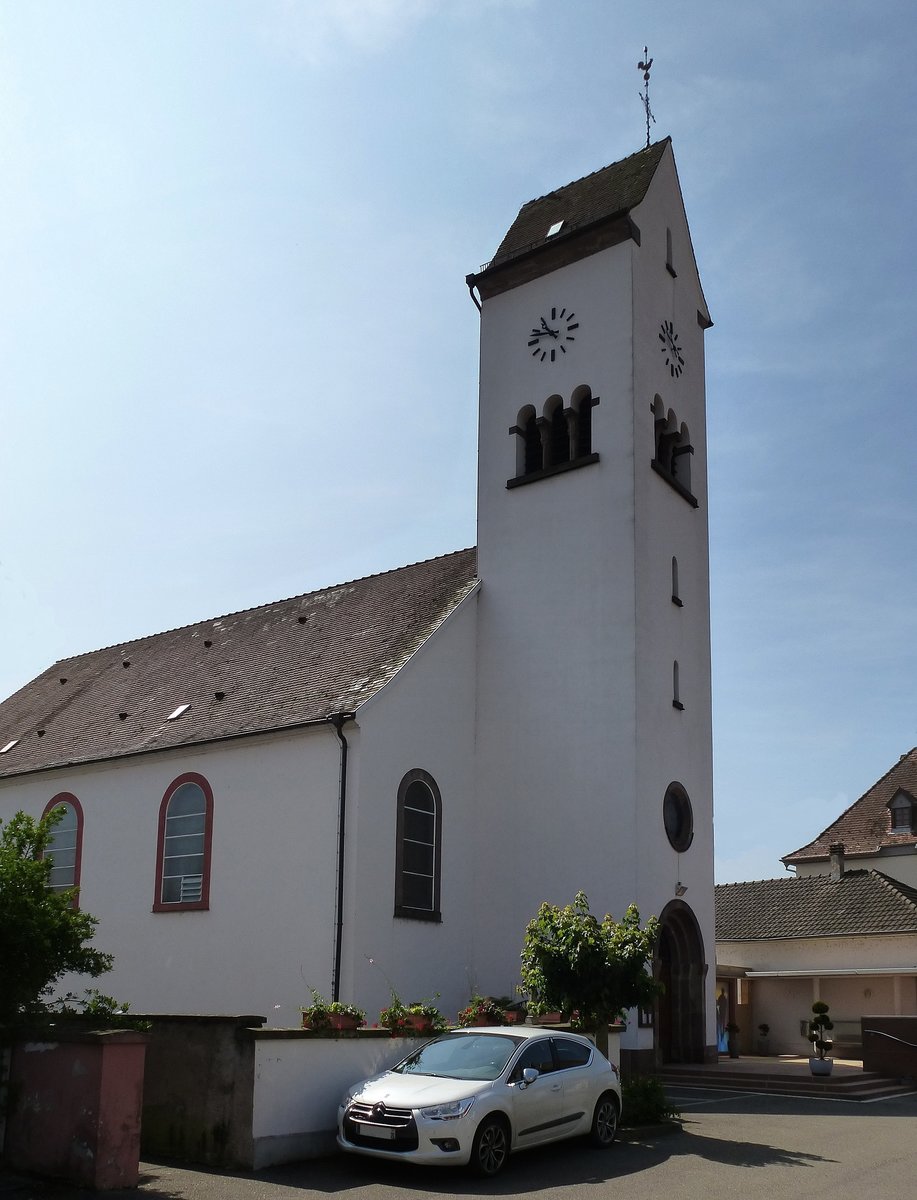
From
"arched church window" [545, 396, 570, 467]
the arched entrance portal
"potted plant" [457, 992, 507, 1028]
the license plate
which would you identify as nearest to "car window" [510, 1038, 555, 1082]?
the license plate

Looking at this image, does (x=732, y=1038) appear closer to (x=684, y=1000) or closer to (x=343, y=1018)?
(x=684, y=1000)

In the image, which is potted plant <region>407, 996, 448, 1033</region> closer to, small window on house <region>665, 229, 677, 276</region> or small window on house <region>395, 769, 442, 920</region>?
small window on house <region>395, 769, 442, 920</region>

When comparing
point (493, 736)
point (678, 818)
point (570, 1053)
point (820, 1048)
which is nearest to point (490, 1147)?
point (570, 1053)

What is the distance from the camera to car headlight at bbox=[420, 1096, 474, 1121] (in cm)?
1197

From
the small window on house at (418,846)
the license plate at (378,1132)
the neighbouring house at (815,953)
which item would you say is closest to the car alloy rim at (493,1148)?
the license plate at (378,1132)

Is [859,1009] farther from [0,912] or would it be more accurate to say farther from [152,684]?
[0,912]

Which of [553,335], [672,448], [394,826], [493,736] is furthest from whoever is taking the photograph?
[672,448]

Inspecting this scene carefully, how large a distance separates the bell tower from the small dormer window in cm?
1954

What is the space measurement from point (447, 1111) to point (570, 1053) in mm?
2394

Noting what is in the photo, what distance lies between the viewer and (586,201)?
27.5m

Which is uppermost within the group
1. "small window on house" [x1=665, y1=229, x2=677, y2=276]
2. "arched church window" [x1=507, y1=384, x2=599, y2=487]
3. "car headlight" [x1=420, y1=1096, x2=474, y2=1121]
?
"small window on house" [x1=665, y1=229, x2=677, y2=276]

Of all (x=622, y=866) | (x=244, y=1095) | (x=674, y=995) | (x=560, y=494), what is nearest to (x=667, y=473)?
(x=560, y=494)

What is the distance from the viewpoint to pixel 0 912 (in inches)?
460

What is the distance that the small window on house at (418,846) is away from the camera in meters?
21.2
